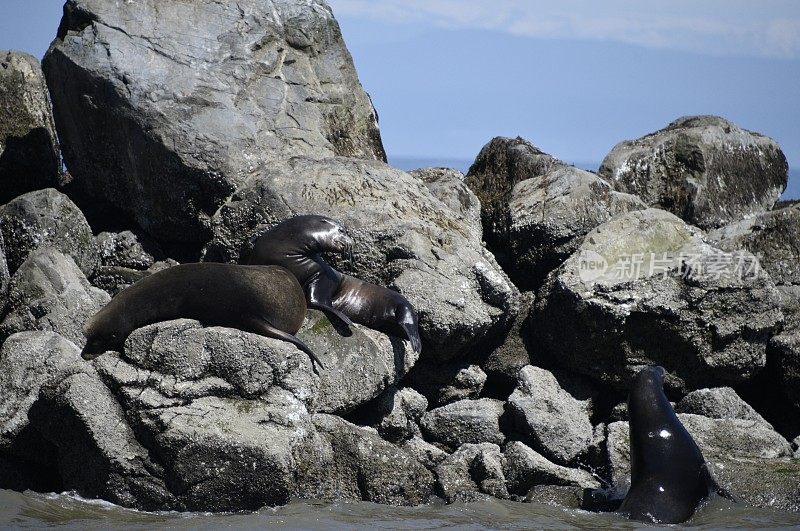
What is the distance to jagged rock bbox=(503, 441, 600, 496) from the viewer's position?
917cm

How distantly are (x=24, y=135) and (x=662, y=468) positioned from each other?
9161 mm

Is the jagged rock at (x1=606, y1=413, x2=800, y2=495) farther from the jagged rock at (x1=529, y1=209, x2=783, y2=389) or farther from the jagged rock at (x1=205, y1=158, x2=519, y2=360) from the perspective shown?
the jagged rock at (x1=205, y1=158, x2=519, y2=360)

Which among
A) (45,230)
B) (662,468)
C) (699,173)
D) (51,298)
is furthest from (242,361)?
(699,173)

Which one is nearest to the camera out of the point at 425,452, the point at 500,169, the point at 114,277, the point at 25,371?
the point at 25,371

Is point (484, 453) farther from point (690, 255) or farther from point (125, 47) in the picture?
point (125, 47)

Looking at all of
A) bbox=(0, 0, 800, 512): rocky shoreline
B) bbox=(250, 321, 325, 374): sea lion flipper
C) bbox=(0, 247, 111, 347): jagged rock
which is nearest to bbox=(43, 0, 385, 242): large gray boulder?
bbox=(0, 0, 800, 512): rocky shoreline

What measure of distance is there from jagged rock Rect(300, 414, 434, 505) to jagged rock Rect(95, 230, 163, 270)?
457 centimetres

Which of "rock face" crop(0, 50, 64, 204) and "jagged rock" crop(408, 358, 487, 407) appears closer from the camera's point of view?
"jagged rock" crop(408, 358, 487, 407)

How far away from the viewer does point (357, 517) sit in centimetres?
821

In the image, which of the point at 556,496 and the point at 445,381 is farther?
the point at 445,381

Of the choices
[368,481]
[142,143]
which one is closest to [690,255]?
[368,481]

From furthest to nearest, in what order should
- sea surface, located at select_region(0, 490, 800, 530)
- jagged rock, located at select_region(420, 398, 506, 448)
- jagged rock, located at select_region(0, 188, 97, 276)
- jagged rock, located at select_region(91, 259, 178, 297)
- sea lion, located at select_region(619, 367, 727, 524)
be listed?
1. jagged rock, located at select_region(0, 188, 97, 276)
2. jagged rock, located at select_region(91, 259, 178, 297)
3. jagged rock, located at select_region(420, 398, 506, 448)
4. sea lion, located at select_region(619, 367, 727, 524)
5. sea surface, located at select_region(0, 490, 800, 530)

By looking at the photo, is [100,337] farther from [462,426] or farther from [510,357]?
[510,357]

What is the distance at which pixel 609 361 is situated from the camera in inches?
438
